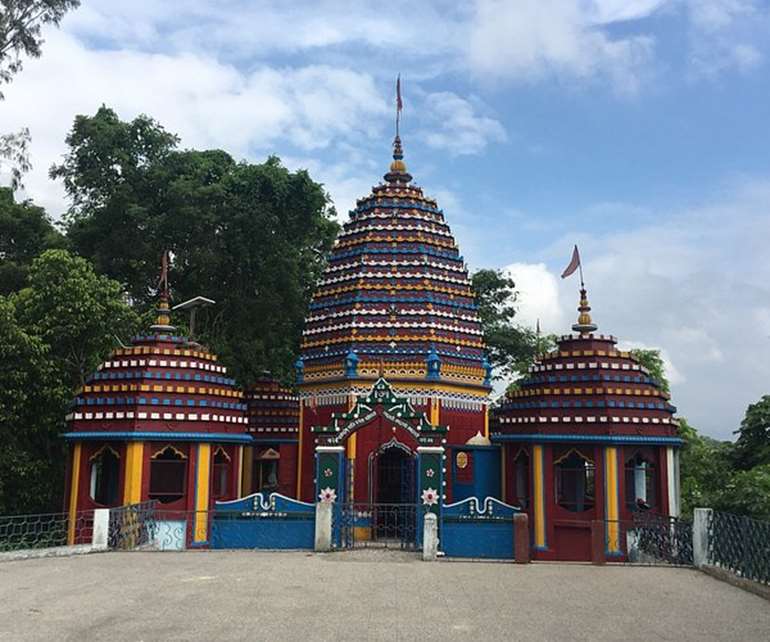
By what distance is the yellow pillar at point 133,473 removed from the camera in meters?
20.3

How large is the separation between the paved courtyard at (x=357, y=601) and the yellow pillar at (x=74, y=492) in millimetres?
5168

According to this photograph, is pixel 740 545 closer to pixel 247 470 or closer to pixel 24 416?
pixel 247 470

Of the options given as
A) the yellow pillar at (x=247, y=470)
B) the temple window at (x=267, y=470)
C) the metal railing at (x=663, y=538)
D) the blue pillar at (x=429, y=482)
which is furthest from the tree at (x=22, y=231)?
the metal railing at (x=663, y=538)

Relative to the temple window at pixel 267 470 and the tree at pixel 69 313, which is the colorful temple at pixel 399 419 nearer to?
the temple window at pixel 267 470

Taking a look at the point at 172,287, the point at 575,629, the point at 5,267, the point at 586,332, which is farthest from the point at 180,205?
the point at 575,629

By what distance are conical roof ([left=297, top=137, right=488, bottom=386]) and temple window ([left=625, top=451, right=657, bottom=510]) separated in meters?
5.19

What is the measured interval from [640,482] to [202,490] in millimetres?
12199

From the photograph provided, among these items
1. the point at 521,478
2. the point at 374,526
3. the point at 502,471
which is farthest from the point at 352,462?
the point at 521,478

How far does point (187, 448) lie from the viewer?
70.1 feet

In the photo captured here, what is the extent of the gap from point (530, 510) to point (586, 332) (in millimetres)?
5144

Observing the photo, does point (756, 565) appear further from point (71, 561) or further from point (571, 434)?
point (71, 561)

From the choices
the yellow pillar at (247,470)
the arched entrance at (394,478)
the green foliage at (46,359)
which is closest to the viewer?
the arched entrance at (394,478)

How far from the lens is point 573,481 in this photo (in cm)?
2281

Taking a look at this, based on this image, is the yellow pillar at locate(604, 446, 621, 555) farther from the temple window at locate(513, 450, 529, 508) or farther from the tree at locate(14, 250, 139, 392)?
the tree at locate(14, 250, 139, 392)
